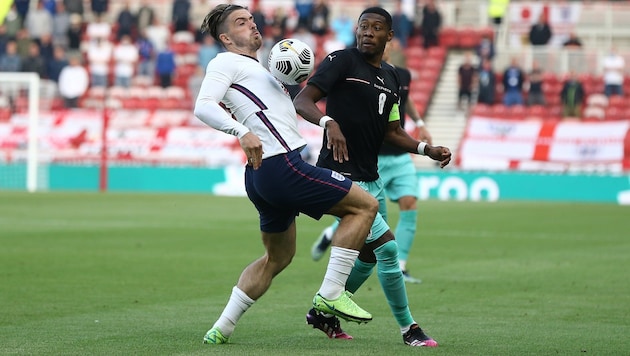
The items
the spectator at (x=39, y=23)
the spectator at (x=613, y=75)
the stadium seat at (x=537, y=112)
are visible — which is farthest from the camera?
the spectator at (x=39, y=23)

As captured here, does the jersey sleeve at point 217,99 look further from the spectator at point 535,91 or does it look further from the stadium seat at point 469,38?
the stadium seat at point 469,38

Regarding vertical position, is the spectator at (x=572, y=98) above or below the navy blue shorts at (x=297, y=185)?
below

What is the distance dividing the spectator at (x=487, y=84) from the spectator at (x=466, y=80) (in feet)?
1.06

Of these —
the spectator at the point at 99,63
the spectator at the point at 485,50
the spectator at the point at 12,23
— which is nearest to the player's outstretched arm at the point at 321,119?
the spectator at the point at 485,50

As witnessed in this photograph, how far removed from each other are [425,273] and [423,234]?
17.1 ft

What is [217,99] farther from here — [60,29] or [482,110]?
[60,29]

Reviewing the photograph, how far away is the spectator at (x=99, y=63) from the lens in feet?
120

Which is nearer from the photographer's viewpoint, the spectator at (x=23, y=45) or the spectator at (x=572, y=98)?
the spectator at (x=572, y=98)

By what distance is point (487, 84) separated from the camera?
32719 millimetres

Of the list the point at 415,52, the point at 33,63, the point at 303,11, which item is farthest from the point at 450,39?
the point at 33,63

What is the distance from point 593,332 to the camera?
8.63 m

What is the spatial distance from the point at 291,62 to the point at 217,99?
61cm

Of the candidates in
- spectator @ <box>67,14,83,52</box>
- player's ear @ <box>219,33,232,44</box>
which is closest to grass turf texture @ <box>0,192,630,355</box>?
player's ear @ <box>219,33,232,44</box>

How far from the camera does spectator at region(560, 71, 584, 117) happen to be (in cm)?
3158
